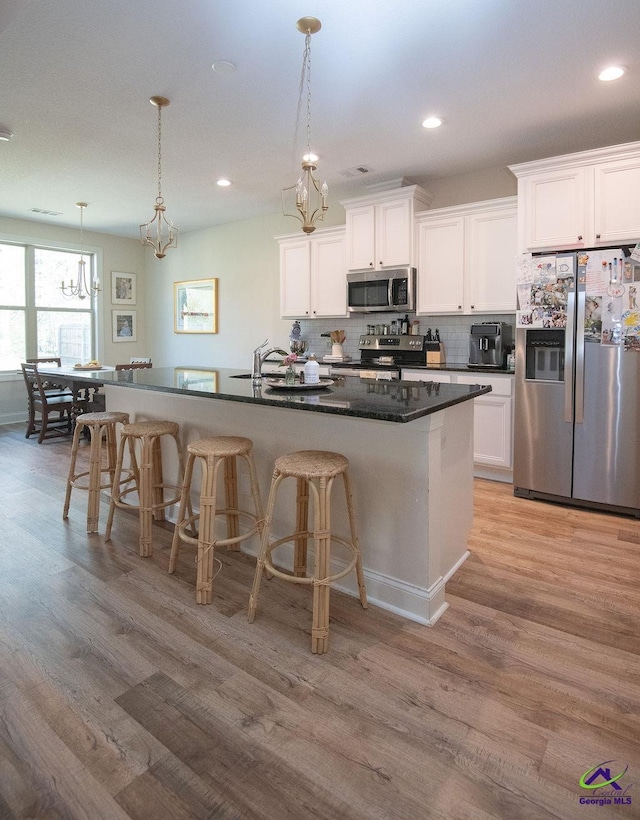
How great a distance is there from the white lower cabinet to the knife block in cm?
36

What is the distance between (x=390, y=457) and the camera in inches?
85.6

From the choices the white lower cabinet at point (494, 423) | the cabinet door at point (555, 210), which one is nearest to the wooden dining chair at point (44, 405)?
the white lower cabinet at point (494, 423)

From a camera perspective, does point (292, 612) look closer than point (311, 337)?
Yes

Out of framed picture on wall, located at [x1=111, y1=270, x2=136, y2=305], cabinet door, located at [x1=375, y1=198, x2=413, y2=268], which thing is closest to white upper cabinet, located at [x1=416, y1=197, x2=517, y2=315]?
cabinet door, located at [x1=375, y1=198, x2=413, y2=268]

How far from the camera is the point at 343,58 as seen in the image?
8.86ft

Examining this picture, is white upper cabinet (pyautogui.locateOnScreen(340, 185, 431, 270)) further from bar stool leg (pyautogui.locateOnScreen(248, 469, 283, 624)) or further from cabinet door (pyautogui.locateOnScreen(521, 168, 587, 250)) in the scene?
bar stool leg (pyautogui.locateOnScreen(248, 469, 283, 624))

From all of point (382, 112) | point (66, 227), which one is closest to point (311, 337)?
point (382, 112)

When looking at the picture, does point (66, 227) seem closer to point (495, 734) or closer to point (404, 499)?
point (404, 499)

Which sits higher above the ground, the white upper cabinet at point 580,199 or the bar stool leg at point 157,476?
the white upper cabinet at point 580,199

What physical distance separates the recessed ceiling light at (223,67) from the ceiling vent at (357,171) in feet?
5.86

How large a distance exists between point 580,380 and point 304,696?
2853mm

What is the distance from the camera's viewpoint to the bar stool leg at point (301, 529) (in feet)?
7.62

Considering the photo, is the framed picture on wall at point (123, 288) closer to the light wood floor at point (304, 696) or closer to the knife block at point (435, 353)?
the knife block at point (435, 353)

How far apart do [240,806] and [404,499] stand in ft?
3.99
